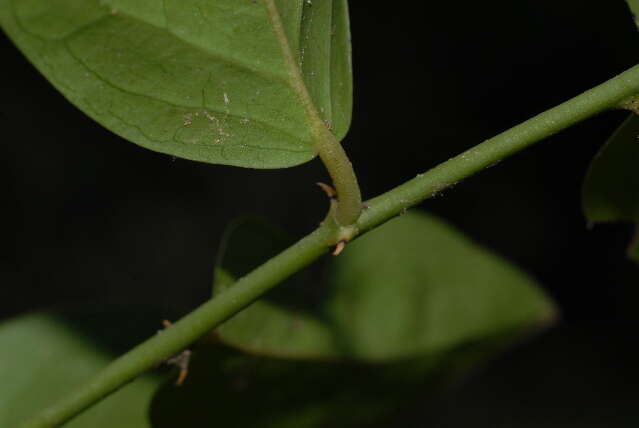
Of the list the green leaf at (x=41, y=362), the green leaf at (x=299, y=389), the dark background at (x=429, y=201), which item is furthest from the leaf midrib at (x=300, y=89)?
the dark background at (x=429, y=201)

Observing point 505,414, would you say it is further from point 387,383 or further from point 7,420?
point 7,420

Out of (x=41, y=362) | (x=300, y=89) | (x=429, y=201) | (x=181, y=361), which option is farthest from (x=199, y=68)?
(x=429, y=201)

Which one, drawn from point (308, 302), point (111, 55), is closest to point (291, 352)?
point (308, 302)

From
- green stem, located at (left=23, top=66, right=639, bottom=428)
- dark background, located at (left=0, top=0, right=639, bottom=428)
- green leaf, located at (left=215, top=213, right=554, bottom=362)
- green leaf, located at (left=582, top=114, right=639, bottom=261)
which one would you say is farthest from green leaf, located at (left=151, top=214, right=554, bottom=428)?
dark background, located at (left=0, top=0, right=639, bottom=428)

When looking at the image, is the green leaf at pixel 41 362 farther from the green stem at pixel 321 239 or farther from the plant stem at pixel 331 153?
the plant stem at pixel 331 153

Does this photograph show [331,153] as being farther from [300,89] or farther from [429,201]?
[429,201]

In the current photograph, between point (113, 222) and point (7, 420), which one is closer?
point (7, 420)
